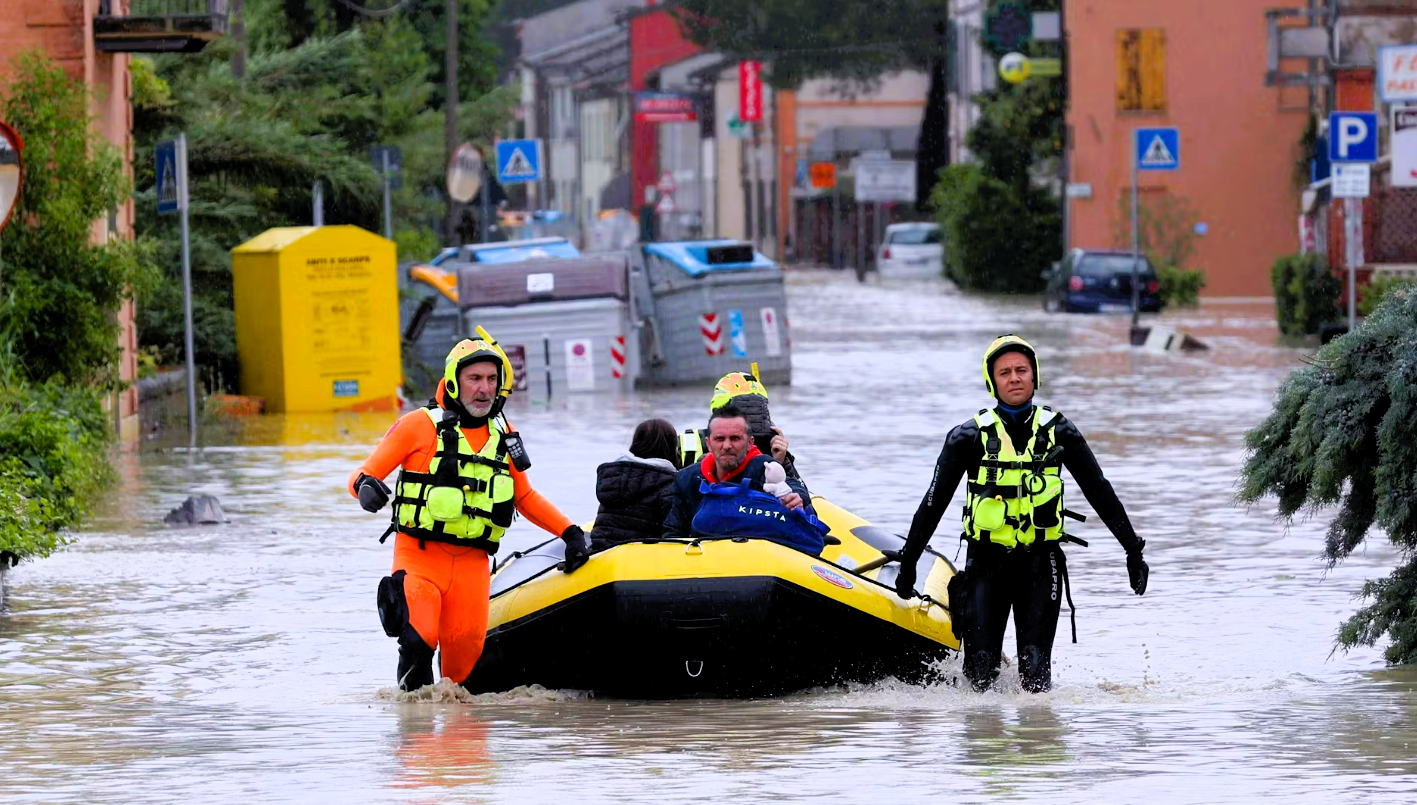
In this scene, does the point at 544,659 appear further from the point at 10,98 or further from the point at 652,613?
the point at 10,98

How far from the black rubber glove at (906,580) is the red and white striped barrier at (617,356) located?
66.4 feet

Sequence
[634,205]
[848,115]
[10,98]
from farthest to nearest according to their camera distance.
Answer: [634,205], [848,115], [10,98]

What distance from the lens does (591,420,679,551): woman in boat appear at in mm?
10961

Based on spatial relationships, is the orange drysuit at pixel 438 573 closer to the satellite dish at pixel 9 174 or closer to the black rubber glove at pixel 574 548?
the black rubber glove at pixel 574 548

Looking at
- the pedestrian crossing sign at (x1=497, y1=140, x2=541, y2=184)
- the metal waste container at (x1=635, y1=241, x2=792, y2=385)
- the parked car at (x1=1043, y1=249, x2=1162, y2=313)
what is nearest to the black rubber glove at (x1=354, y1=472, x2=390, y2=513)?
the metal waste container at (x1=635, y1=241, x2=792, y2=385)

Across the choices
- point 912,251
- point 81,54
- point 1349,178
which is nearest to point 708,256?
point 1349,178

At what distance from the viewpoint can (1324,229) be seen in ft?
151

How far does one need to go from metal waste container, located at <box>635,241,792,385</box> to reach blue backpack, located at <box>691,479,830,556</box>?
66.4 ft

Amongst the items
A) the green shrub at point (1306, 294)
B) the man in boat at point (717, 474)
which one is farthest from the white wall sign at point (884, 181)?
the man in boat at point (717, 474)

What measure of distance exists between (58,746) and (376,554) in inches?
257

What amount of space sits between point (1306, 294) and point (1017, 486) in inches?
1200

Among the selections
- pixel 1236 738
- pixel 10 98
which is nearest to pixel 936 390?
pixel 10 98

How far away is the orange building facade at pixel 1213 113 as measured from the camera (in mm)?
62031

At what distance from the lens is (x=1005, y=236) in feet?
219
